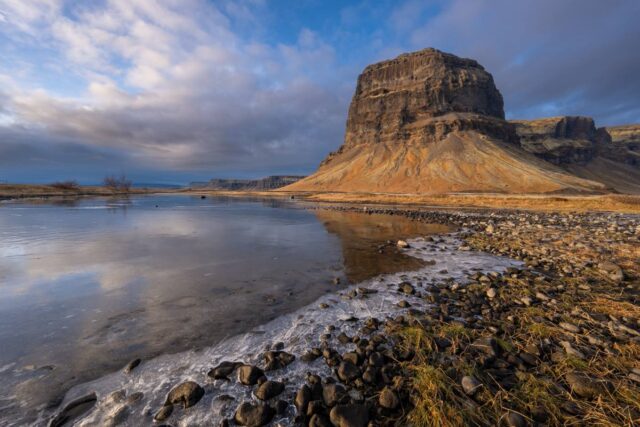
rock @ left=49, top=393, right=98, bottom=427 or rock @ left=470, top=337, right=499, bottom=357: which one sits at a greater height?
rock @ left=470, top=337, right=499, bottom=357

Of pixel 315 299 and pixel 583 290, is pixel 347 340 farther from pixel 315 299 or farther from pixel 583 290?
pixel 583 290

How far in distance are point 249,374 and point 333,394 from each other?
1.69 metres

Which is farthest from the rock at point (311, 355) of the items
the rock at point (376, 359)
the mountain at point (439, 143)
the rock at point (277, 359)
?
the mountain at point (439, 143)

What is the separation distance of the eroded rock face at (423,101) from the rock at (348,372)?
457ft

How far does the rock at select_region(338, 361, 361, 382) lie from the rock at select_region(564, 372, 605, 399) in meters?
3.61

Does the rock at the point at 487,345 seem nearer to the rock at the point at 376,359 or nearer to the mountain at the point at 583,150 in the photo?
the rock at the point at 376,359

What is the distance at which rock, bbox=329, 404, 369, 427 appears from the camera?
399cm

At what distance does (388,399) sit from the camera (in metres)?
4.41

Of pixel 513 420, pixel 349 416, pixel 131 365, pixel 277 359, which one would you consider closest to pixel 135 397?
pixel 131 365

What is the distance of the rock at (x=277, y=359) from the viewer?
5.55m

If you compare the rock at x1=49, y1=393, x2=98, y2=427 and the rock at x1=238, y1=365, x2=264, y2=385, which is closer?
the rock at x1=49, y1=393, x2=98, y2=427

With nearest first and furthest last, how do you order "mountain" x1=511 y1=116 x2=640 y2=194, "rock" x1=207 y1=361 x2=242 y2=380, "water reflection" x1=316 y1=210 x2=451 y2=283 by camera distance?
"rock" x1=207 y1=361 x2=242 y2=380 < "water reflection" x1=316 y1=210 x2=451 y2=283 < "mountain" x1=511 y1=116 x2=640 y2=194

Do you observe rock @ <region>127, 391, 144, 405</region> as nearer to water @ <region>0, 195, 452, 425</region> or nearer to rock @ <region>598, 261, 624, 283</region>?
water @ <region>0, 195, 452, 425</region>

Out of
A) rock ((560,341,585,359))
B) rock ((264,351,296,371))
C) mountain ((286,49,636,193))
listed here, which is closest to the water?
rock ((264,351,296,371))
